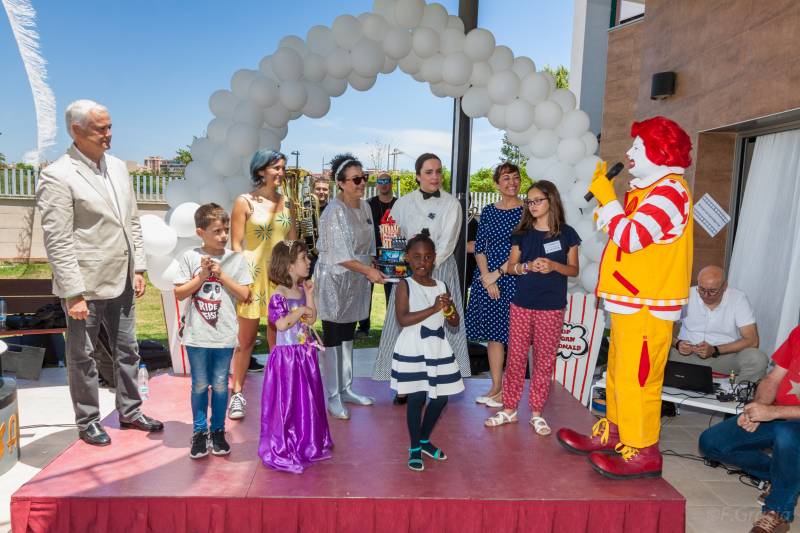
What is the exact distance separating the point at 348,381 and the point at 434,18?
3051 millimetres

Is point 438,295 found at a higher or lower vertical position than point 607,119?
A: lower

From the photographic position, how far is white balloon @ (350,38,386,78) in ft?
15.6

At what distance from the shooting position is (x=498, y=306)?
150 inches

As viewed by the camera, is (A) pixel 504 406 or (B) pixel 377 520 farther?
(A) pixel 504 406

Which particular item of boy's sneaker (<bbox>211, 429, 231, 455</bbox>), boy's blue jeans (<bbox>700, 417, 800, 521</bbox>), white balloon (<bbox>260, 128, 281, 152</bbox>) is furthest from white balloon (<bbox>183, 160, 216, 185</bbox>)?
boy's blue jeans (<bbox>700, 417, 800, 521</bbox>)

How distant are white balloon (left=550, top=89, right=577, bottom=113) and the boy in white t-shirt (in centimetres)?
322

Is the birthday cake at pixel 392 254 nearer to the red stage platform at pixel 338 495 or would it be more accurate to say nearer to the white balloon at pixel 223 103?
the red stage platform at pixel 338 495

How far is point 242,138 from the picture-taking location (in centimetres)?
453

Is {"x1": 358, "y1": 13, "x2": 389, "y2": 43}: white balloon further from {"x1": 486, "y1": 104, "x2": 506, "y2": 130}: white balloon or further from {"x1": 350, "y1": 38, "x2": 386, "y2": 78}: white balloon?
{"x1": 486, "y1": 104, "x2": 506, "y2": 130}: white balloon

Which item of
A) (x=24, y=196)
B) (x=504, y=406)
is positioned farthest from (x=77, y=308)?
(x=24, y=196)

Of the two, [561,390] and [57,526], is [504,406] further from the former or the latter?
[57,526]

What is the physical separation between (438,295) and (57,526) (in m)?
1.94

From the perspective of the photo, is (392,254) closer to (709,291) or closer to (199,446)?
(199,446)

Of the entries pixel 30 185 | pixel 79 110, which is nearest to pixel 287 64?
pixel 79 110
